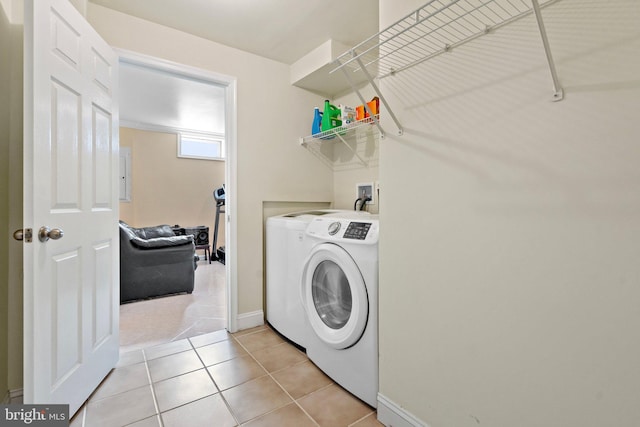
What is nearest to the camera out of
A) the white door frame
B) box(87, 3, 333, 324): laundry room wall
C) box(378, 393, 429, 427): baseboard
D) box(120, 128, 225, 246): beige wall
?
box(378, 393, 429, 427): baseboard

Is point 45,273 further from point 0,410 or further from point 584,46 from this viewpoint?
point 584,46

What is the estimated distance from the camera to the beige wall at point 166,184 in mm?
5004

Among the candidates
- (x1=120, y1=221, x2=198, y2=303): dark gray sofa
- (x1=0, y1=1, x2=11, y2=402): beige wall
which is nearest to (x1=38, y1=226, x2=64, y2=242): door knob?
(x1=0, y1=1, x2=11, y2=402): beige wall

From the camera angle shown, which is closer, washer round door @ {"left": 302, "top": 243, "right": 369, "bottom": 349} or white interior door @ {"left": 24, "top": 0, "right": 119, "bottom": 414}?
white interior door @ {"left": 24, "top": 0, "right": 119, "bottom": 414}

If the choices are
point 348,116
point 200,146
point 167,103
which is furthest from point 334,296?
point 200,146

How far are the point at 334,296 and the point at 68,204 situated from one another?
138 centimetres

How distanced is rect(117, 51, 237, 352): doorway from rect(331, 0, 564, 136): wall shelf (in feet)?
4.54

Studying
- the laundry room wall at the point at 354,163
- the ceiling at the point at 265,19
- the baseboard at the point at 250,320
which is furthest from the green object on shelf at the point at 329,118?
the baseboard at the point at 250,320

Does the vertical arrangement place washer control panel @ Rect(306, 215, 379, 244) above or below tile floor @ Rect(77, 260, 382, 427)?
above

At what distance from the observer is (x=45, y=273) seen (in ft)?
3.79

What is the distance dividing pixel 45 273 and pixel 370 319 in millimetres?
1375

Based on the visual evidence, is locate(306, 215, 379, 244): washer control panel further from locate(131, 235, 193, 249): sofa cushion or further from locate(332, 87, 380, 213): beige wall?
locate(131, 235, 193, 249): sofa cushion

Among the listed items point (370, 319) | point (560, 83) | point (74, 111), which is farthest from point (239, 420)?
point (560, 83)

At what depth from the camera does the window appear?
214 inches
